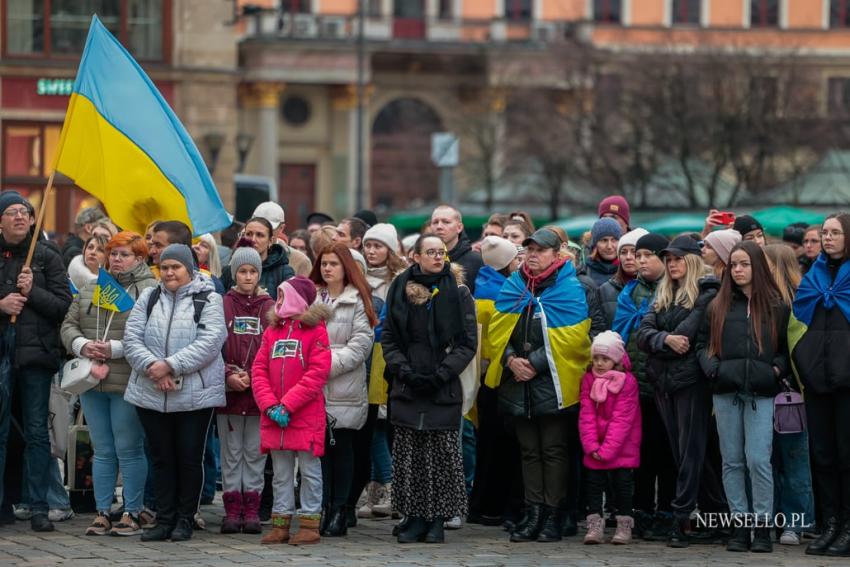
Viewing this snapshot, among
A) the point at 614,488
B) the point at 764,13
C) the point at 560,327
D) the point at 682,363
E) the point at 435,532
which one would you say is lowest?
the point at 435,532

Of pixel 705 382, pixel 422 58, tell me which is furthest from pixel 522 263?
pixel 422 58

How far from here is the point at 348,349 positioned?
11805 mm

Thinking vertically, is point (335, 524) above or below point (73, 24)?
below

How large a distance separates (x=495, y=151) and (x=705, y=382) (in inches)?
1917

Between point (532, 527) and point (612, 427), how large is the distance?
Answer: 2.88 feet

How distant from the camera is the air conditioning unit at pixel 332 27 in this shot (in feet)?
231

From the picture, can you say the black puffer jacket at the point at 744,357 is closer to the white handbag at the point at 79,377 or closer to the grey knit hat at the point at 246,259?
the grey knit hat at the point at 246,259

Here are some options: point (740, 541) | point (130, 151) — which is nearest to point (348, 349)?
point (130, 151)

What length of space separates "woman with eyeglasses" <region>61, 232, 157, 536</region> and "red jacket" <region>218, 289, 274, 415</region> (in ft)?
1.93

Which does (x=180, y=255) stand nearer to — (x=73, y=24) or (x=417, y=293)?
(x=417, y=293)

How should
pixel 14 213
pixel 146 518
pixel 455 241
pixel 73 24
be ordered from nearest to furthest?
pixel 14 213 → pixel 146 518 → pixel 455 241 → pixel 73 24

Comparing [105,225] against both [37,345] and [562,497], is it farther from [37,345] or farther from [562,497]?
[562,497]

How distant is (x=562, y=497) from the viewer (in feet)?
38.9

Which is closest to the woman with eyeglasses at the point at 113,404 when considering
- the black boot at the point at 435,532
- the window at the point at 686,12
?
the black boot at the point at 435,532
